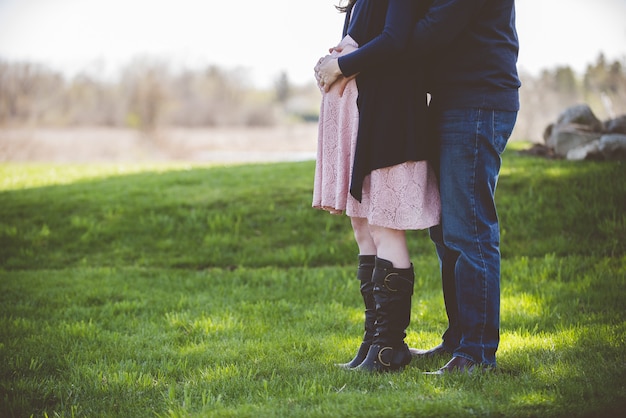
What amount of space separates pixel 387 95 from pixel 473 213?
0.67 meters

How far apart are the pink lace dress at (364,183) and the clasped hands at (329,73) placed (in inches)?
1.4

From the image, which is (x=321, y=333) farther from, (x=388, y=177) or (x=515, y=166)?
(x=515, y=166)

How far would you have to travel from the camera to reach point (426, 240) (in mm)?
5809

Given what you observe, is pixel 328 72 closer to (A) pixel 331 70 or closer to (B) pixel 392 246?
(A) pixel 331 70

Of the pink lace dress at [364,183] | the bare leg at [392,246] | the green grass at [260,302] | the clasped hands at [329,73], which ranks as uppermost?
the clasped hands at [329,73]

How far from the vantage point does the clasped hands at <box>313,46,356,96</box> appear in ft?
8.55

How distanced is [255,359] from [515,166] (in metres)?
5.34

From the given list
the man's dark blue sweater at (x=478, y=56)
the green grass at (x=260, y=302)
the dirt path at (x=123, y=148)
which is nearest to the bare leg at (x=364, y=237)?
the green grass at (x=260, y=302)

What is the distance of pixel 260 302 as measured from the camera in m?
4.20

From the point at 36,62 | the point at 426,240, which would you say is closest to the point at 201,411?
the point at 426,240

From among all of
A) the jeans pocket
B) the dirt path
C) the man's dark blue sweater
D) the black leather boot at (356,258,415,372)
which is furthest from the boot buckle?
the dirt path

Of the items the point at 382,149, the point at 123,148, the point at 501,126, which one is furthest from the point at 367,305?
the point at 123,148

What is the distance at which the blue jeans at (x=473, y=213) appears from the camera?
100 inches

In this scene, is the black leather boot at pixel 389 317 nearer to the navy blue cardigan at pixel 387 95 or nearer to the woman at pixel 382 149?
the woman at pixel 382 149
